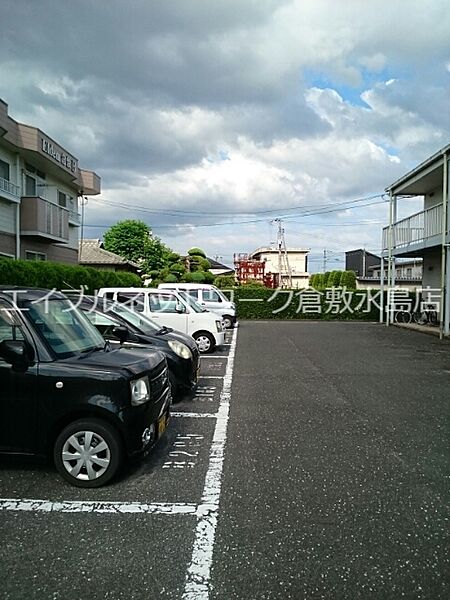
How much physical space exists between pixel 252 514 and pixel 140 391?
1.34 metres

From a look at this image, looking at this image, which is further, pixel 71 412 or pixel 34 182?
pixel 34 182

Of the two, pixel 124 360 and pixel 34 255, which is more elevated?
pixel 34 255

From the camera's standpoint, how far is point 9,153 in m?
16.8

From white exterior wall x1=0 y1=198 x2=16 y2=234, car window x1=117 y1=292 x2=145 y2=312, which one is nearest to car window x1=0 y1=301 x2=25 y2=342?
car window x1=117 y1=292 x2=145 y2=312

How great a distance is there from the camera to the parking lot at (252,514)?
2.71 meters

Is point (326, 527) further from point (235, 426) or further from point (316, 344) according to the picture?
point (316, 344)

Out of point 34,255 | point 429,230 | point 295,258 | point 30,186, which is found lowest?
point 34,255

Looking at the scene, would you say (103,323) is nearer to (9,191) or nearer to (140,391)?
(140,391)

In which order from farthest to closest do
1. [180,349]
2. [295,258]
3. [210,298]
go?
[295,258] → [210,298] → [180,349]

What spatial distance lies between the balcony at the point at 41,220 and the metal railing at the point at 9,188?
0.49m

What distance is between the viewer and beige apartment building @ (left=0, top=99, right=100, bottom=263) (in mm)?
16375

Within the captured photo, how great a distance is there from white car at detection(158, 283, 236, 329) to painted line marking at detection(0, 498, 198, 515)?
13.1 metres

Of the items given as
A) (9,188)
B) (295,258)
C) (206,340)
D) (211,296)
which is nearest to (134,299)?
(206,340)

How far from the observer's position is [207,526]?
3.32 meters
